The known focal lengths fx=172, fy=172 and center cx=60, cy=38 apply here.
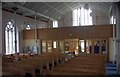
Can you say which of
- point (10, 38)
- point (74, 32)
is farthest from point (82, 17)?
point (10, 38)

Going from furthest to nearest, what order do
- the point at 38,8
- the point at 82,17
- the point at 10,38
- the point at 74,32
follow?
1. the point at 82,17
2. the point at 38,8
3. the point at 10,38
4. the point at 74,32

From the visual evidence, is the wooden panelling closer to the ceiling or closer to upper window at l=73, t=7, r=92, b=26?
the ceiling

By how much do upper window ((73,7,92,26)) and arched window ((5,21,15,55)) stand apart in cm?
767

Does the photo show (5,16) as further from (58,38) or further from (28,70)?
(28,70)

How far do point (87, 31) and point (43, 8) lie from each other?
4.55 meters

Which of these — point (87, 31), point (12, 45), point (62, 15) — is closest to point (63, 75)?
point (87, 31)

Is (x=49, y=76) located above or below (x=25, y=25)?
below

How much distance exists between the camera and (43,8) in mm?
14906

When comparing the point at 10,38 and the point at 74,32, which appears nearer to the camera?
the point at 74,32

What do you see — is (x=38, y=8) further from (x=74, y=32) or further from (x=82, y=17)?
(x=82, y=17)

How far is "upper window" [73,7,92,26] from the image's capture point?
18859 mm

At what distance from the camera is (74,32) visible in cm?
1316

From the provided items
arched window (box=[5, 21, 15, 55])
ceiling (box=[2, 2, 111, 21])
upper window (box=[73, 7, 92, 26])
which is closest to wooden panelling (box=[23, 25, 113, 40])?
arched window (box=[5, 21, 15, 55])

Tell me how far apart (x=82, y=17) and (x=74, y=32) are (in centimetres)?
632
